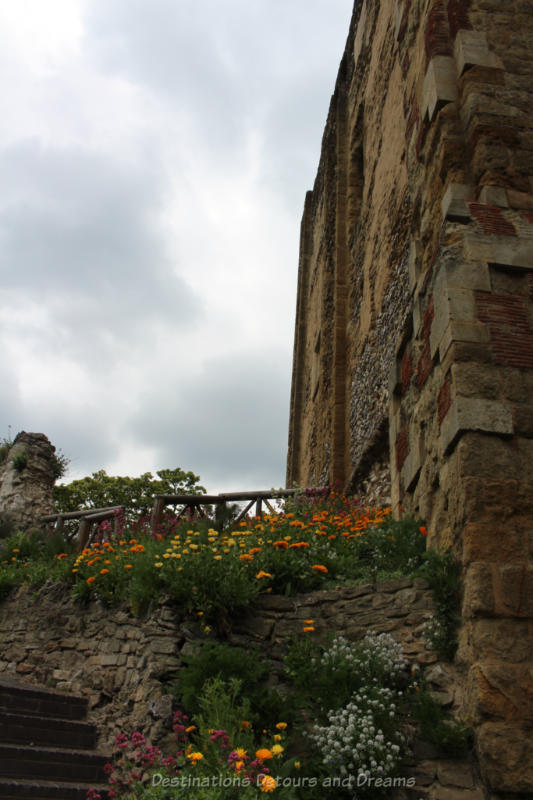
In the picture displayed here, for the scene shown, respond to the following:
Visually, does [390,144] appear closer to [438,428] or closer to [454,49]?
[454,49]

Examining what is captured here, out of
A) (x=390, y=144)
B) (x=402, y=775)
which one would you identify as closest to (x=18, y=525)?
(x=390, y=144)

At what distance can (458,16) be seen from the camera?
5395mm

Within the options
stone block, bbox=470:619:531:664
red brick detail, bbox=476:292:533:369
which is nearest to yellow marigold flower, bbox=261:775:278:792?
stone block, bbox=470:619:531:664

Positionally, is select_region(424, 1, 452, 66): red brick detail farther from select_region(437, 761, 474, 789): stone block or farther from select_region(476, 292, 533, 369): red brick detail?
select_region(437, 761, 474, 789): stone block

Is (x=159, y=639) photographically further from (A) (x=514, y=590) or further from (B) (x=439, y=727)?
(A) (x=514, y=590)

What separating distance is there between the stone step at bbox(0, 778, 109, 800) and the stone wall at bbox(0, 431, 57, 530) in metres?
8.94

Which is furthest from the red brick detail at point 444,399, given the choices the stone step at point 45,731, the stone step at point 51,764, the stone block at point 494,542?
the stone step at point 45,731

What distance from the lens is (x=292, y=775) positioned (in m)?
3.62

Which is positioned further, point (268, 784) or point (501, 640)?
point (501, 640)

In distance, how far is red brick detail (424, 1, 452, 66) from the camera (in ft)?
17.6

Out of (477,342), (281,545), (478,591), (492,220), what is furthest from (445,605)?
(492,220)

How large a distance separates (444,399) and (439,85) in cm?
264

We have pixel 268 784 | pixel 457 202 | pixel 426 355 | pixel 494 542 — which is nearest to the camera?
pixel 268 784

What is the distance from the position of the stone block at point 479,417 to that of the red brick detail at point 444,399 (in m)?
0.16
